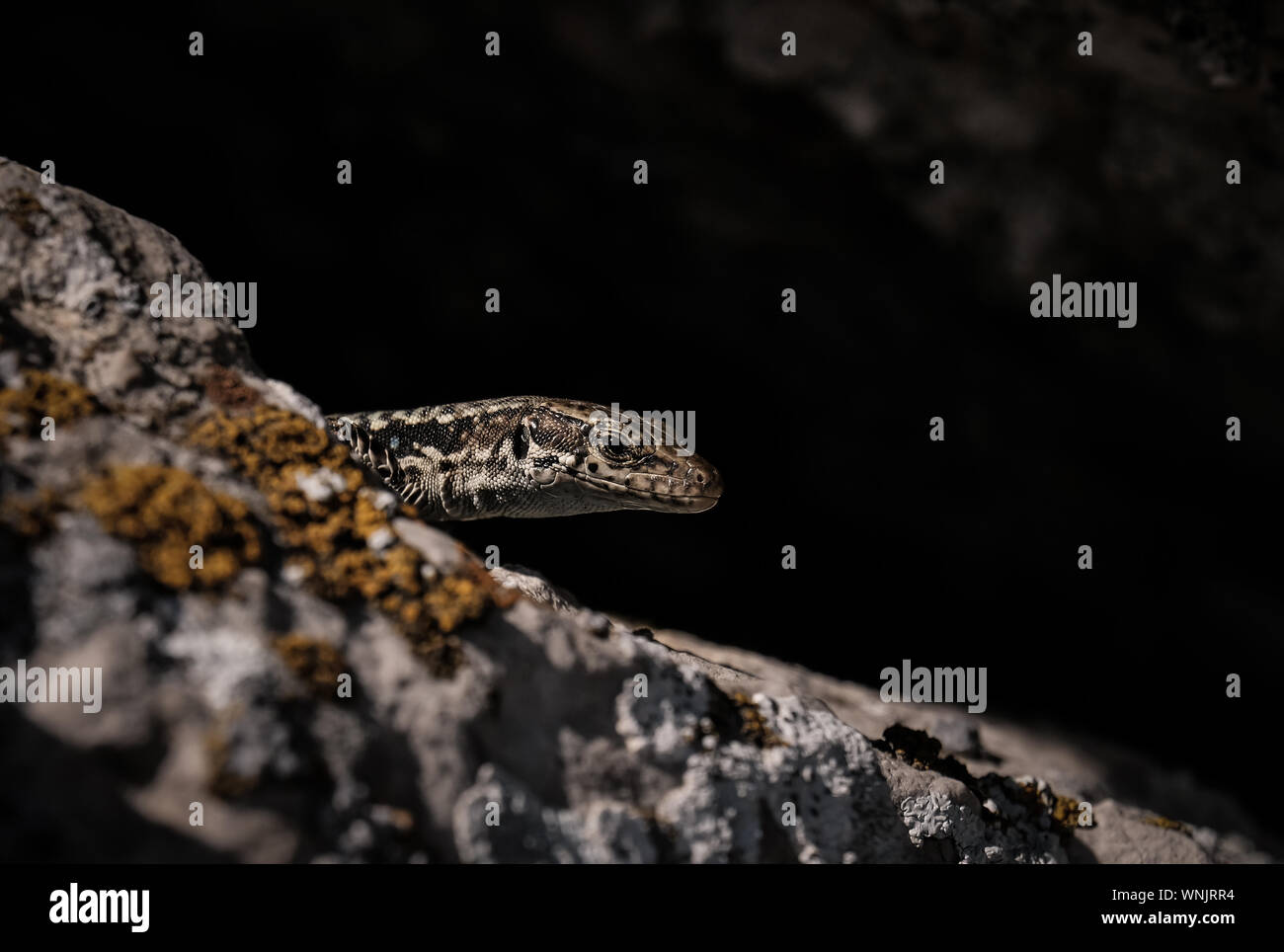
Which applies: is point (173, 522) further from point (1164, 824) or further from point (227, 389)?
point (1164, 824)

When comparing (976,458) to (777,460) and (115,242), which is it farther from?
(115,242)

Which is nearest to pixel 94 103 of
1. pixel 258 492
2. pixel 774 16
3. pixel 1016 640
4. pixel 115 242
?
pixel 774 16

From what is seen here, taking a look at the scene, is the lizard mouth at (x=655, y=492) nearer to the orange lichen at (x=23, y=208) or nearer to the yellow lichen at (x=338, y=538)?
the yellow lichen at (x=338, y=538)

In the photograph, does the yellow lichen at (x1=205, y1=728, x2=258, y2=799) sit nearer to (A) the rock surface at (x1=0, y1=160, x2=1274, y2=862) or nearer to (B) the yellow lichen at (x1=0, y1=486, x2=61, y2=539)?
(A) the rock surface at (x1=0, y1=160, x2=1274, y2=862)

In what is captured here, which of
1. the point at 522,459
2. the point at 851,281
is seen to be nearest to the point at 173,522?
the point at 522,459

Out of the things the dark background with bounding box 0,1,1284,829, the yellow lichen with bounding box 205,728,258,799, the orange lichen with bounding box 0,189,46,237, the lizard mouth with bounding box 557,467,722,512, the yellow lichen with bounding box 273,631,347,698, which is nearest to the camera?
the yellow lichen with bounding box 205,728,258,799

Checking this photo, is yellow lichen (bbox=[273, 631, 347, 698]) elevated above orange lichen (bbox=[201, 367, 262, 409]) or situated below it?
below

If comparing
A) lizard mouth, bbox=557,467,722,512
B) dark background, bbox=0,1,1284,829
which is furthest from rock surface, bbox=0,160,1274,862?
dark background, bbox=0,1,1284,829
